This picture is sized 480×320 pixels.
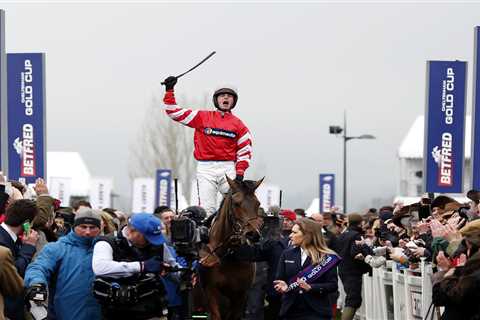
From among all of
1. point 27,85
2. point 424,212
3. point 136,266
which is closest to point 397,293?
point 424,212

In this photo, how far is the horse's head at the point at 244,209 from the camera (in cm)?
1410

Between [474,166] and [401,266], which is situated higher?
[474,166]

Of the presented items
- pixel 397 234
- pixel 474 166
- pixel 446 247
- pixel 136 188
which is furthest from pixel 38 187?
pixel 136 188

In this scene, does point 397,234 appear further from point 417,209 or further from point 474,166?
point 474,166

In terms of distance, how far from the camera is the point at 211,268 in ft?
48.0

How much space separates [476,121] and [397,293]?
311 centimetres

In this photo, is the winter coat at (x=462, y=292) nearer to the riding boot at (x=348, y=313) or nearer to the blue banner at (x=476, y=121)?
the blue banner at (x=476, y=121)

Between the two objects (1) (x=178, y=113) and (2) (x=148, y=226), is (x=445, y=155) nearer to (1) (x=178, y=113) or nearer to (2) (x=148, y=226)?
(1) (x=178, y=113)

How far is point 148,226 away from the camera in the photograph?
10.3 metres

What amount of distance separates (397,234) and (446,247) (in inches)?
246

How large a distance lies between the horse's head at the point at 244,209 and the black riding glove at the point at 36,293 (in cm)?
438

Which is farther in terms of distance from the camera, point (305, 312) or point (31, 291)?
point (305, 312)

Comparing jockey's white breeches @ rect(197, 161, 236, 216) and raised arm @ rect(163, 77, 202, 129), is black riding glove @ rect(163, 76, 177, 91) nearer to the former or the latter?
raised arm @ rect(163, 77, 202, 129)

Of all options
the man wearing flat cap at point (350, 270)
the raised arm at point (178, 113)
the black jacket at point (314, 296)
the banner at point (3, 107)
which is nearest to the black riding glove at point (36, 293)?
the black jacket at point (314, 296)
